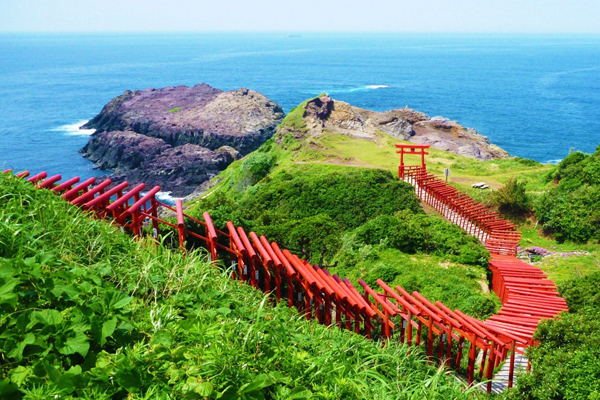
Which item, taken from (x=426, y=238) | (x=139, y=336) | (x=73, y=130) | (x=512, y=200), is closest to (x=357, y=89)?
(x=73, y=130)

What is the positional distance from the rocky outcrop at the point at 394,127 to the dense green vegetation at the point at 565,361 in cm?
Answer: 4259

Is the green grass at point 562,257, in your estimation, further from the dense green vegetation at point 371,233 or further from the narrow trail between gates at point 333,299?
the narrow trail between gates at point 333,299

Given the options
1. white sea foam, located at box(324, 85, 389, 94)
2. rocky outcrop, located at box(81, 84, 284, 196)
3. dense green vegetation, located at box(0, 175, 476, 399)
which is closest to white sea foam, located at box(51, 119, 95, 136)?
rocky outcrop, located at box(81, 84, 284, 196)

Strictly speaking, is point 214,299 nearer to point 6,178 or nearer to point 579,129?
point 6,178

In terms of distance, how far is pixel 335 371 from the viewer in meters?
5.07

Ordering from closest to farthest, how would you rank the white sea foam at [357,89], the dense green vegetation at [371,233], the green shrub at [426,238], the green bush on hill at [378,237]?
the green bush on hill at [378,237] → the dense green vegetation at [371,233] → the green shrub at [426,238] → the white sea foam at [357,89]

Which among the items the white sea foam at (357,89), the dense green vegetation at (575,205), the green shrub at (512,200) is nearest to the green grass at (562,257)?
the dense green vegetation at (575,205)

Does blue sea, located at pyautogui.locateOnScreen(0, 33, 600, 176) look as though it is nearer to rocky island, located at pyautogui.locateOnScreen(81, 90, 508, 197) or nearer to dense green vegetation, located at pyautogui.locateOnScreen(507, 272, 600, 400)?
rocky island, located at pyautogui.locateOnScreen(81, 90, 508, 197)

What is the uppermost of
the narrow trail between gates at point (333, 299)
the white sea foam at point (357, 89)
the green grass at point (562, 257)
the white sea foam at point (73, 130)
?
the narrow trail between gates at point (333, 299)

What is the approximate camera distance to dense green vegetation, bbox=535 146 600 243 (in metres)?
23.2

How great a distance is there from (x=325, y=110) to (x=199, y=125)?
28.6 metres

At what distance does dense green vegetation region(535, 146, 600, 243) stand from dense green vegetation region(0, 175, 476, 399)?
20465mm

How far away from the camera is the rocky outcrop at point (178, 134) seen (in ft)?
214

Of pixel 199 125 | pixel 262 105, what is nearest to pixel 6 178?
pixel 199 125
